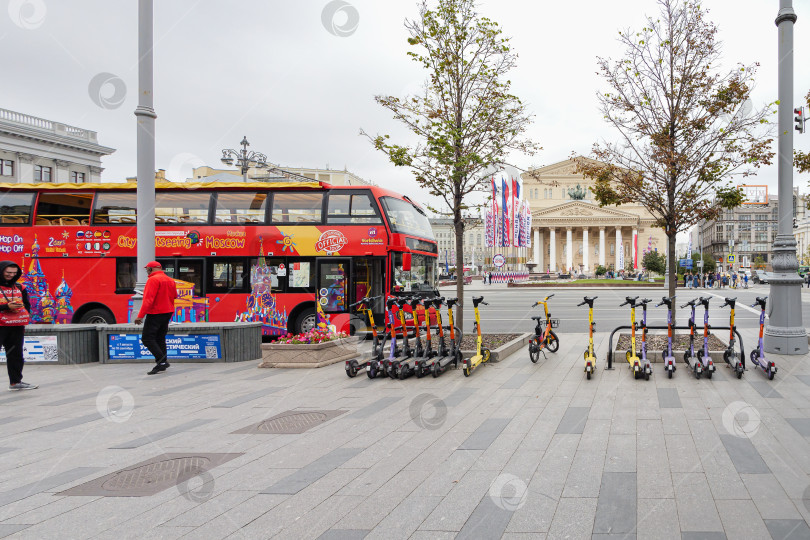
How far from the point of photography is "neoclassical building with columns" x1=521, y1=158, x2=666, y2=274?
102m

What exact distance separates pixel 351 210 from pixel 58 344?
21.8ft

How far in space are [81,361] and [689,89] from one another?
12897mm

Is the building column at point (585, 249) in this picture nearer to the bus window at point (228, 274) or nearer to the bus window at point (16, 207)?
the bus window at point (228, 274)

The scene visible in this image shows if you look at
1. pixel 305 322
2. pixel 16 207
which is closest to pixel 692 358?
pixel 305 322

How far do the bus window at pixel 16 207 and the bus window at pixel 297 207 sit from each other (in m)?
5.98

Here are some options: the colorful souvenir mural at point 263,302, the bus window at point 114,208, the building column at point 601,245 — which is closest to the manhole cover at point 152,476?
the colorful souvenir mural at point 263,302

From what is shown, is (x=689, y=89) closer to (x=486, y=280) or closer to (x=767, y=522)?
(x=767, y=522)

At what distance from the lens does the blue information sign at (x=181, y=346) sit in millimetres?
10844

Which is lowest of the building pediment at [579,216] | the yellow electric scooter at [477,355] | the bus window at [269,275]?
the yellow electric scooter at [477,355]

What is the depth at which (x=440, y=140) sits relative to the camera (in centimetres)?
1012

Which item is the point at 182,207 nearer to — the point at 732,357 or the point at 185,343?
the point at 185,343

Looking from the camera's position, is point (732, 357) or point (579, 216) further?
point (579, 216)

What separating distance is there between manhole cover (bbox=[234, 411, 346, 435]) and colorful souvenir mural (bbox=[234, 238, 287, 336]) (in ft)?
22.8

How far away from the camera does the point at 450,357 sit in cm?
880
